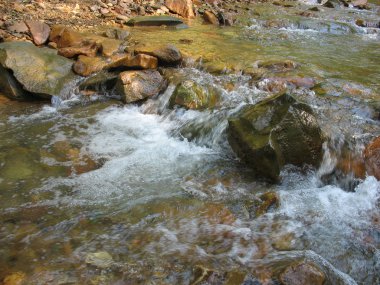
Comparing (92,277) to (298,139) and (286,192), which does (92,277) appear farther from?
(298,139)

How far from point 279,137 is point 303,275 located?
2.06 m

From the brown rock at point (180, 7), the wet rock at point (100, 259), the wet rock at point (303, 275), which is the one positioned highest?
the brown rock at point (180, 7)

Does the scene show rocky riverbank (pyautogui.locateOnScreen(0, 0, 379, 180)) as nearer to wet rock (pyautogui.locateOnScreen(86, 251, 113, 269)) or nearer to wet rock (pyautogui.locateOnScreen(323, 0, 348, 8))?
wet rock (pyautogui.locateOnScreen(86, 251, 113, 269))

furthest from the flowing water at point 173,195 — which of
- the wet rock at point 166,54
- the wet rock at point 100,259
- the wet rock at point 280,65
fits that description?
the wet rock at point 166,54

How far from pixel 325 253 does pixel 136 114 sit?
4.49 meters

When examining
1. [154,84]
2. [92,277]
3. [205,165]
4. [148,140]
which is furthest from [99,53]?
[92,277]

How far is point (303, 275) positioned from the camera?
2.78m

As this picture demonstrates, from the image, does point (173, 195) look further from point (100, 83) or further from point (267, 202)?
point (100, 83)

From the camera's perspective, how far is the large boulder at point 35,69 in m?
7.26

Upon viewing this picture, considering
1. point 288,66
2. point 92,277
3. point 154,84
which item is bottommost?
point 92,277

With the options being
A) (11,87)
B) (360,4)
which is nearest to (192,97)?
(11,87)

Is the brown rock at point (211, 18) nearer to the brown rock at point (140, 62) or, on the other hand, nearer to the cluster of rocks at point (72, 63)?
the cluster of rocks at point (72, 63)

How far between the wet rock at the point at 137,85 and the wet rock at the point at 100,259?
4.29 meters

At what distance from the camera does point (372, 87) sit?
6.84 m
